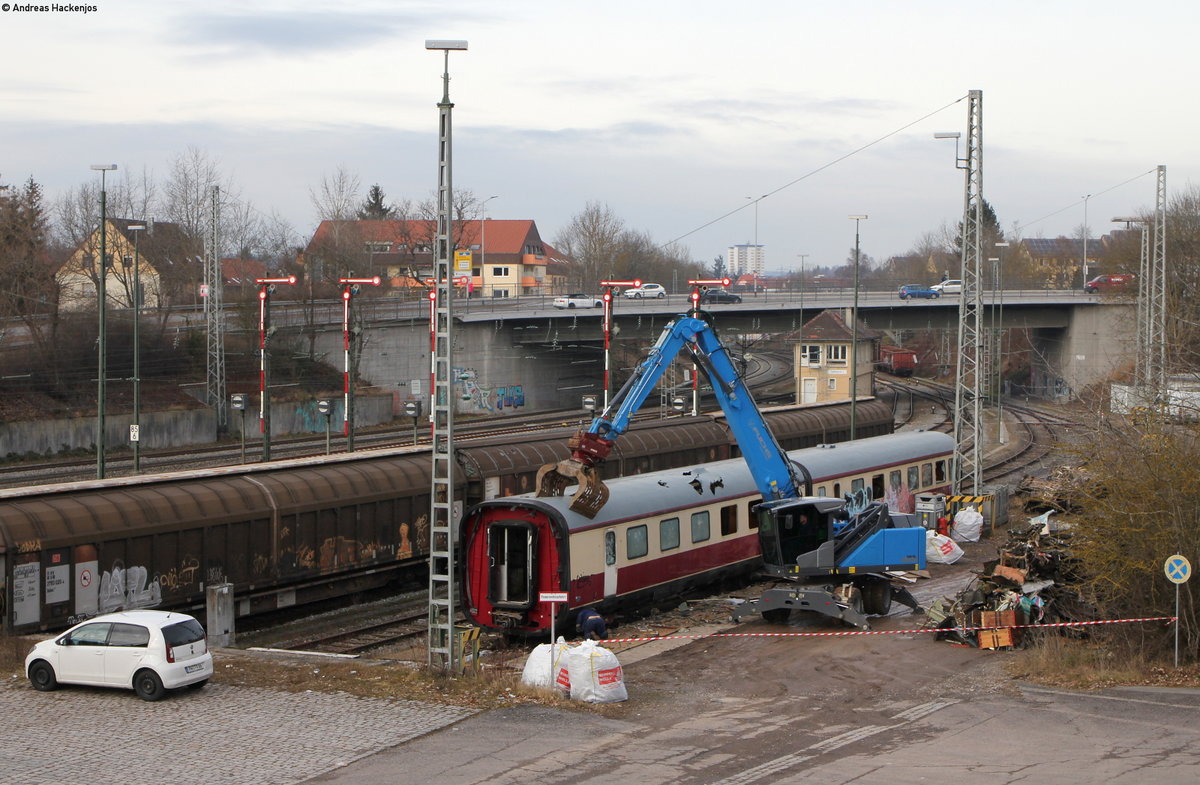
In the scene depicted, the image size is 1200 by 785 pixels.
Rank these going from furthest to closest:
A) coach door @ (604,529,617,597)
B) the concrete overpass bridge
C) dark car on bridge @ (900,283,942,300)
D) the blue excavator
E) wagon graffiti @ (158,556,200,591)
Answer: dark car on bridge @ (900,283,942,300), the concrete overpass bridge, coach door @ (604,529,617,597), the blue excavator, wagon graffiti @ (158,556,200,591)

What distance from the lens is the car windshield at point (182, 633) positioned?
15336 millimetres

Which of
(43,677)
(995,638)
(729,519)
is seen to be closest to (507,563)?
(729,519)

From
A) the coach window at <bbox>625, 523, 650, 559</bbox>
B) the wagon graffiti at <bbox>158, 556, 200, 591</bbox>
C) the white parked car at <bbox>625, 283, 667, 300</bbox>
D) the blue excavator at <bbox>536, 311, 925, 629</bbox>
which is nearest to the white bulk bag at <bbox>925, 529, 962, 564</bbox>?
the blue excavator at <bbox>536, 311, 925, 629</bbox>

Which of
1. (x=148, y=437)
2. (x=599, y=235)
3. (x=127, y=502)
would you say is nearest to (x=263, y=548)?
(x=127, y=502)

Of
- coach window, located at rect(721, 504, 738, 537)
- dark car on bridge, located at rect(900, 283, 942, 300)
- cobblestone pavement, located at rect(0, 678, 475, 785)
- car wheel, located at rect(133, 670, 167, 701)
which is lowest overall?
cobblestone pavement, located at rect(0, 678, 475, 785)

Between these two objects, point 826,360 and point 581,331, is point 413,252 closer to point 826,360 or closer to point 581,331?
point 581,331

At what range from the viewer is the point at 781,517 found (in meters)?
21.1

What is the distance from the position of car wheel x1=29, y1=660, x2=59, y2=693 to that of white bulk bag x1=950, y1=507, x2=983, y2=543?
22330 millimetres

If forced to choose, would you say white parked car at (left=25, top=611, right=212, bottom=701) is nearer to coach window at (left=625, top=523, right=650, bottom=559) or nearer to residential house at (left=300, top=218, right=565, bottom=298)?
coach window at (left=625, top=523, right=650, bottom=559)

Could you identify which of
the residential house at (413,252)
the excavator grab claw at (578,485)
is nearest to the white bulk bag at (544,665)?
the excavator grab claw at (578,485)

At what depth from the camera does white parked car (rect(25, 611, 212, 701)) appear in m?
15.2

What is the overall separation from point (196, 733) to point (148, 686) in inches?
71.8

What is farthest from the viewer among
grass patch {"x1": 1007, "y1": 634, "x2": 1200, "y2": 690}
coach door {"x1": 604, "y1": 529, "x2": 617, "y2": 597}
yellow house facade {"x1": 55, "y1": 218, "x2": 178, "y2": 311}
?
yellow house facade {"x1": 55, "y1": 218, "x2": 178, "y2": 311}

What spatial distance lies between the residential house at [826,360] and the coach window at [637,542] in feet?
151
